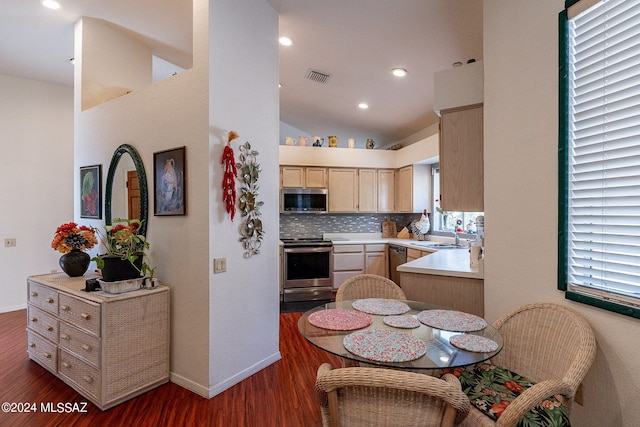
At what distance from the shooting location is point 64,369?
2355 mm

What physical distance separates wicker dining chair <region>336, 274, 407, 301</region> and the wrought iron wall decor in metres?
0.81

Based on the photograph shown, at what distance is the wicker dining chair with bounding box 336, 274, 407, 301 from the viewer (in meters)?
2.28

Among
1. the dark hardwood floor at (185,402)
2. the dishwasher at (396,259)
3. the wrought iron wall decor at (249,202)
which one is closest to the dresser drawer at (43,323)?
the dark hardwood floor at (185,402)

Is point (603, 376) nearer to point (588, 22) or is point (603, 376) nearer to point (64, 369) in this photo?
point (588, 22)

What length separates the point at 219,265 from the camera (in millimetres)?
2244

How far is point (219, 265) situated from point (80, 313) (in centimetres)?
102

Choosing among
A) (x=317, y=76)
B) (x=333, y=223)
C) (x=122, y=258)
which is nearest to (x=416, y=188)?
(x=333, y=223)

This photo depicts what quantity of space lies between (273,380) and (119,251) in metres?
1.53

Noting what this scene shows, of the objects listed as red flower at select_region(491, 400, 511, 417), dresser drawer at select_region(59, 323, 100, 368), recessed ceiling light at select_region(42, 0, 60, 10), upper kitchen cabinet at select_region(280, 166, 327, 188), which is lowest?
dresser drawer at select_region(59, 323, 100, 368)

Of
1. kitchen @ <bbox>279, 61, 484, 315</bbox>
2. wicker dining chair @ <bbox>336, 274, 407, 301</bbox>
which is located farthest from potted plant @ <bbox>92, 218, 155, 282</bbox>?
kitchen @ <bbox>279, 61, 484, 315</bbox>

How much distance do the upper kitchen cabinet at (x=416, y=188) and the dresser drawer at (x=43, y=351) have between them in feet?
15.2

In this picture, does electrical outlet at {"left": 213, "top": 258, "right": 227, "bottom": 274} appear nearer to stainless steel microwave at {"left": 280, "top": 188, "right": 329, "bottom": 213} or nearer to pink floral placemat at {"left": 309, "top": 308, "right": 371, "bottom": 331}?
pink floral placemat at {"left": 309, "top": 308, "right": 371, "bottom": 331}

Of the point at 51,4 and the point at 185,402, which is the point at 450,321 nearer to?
the point at 185,402

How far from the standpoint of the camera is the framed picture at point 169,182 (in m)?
2.34
